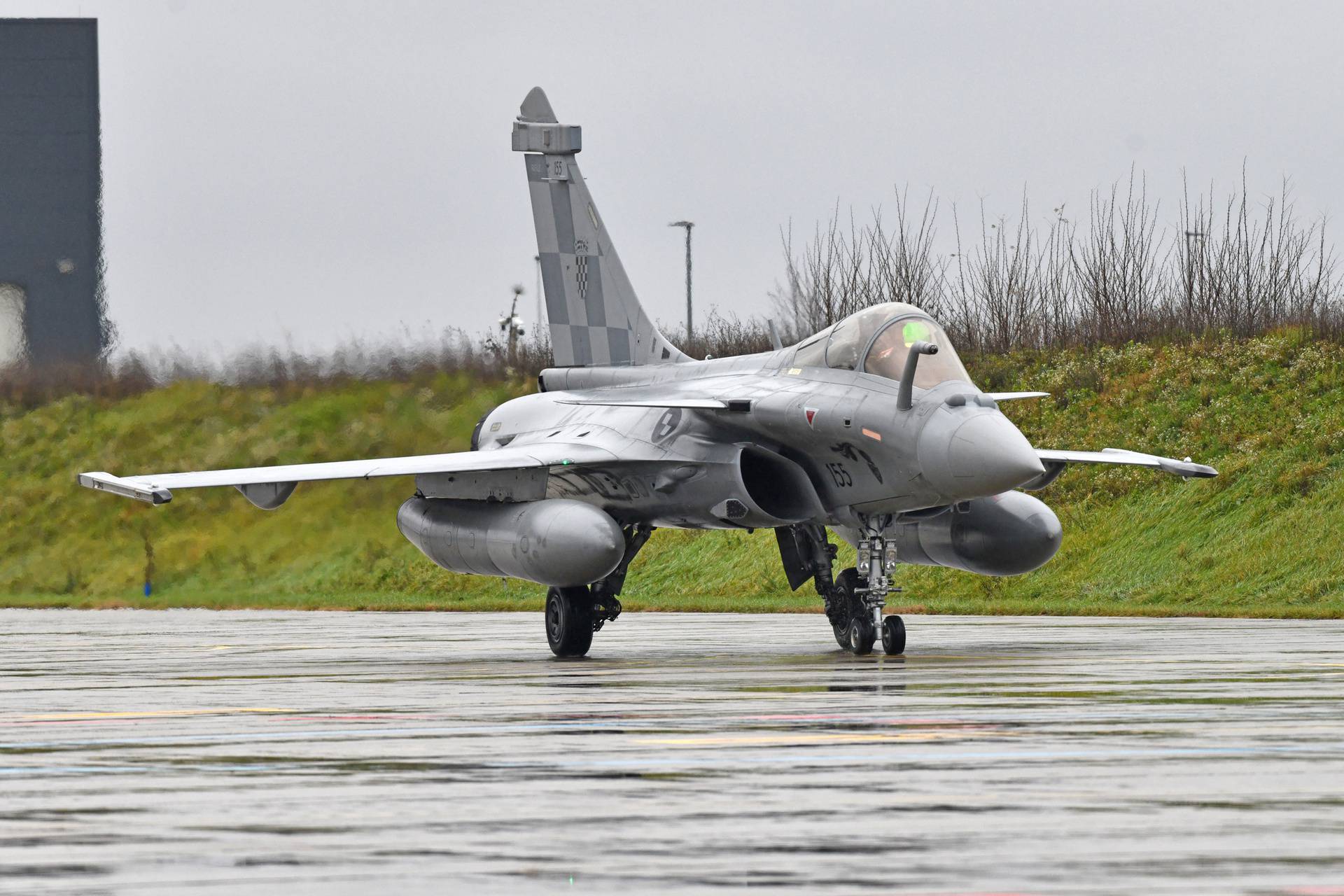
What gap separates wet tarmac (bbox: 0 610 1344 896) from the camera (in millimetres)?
5172

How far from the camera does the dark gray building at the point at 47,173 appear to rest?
4584 centimetres

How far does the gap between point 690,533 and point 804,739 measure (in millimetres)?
24291

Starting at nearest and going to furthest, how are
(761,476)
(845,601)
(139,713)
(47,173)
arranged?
1. (139,713)
2. (845,601)
3. (761,476)
4. (47,173)

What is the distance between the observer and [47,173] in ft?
154

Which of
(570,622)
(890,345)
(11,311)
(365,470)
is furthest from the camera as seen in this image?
(11,311)

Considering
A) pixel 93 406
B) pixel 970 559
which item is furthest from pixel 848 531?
pixel 93 406

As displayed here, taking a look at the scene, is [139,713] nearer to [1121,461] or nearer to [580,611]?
[580,611]

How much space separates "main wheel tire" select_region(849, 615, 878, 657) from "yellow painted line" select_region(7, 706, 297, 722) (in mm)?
5271

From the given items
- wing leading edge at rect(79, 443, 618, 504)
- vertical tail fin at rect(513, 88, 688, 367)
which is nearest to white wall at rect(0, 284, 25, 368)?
vertical tail fin at rect(513, 88, 688, 367)

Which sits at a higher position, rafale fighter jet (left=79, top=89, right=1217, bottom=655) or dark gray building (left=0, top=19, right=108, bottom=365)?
dark gray building (left=0, top=19, right=108, bottom=365)

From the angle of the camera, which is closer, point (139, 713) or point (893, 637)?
point (139, 713)

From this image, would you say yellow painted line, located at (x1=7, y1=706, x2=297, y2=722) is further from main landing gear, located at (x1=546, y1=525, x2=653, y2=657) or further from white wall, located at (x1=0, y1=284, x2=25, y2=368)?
white wall, located at (x1=0, y1=284, x2=25, y2=368)

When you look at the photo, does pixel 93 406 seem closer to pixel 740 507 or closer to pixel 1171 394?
pixel 1171 394

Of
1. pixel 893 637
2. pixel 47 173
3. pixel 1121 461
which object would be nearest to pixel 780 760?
pixel 893 637
